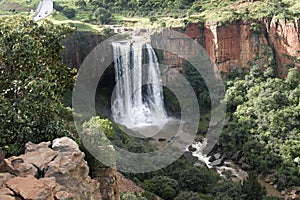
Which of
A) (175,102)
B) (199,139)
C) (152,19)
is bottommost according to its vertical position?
(199,139)

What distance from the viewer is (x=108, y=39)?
31281mm

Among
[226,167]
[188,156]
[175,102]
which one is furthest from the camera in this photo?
[175,102]

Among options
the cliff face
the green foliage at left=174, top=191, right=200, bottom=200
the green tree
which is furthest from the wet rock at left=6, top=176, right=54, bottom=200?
the green tree

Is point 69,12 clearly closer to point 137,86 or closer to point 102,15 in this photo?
point 102,15

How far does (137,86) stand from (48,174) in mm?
24571

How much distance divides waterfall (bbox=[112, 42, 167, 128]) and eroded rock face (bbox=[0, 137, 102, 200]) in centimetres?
2202

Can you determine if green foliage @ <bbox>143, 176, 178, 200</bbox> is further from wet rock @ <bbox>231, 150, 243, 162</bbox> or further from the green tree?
the green tree

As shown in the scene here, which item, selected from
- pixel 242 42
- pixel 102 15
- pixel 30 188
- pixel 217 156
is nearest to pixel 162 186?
pixel 217 156

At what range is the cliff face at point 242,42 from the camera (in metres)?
29.9

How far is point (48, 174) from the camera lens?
22.9 ft

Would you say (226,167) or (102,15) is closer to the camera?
(226,167)

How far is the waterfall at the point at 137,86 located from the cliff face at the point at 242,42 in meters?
1.89

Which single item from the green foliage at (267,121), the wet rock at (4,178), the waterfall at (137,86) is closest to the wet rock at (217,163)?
the green foliage at (267,121)

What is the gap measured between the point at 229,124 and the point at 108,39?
11.7 m
